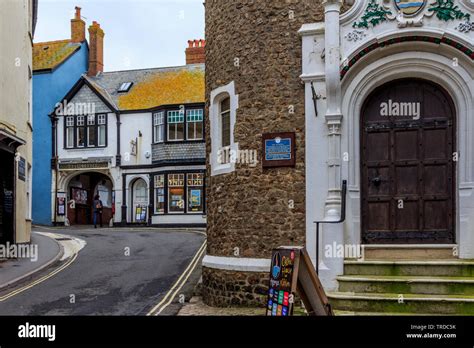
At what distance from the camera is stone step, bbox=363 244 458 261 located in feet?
29.8

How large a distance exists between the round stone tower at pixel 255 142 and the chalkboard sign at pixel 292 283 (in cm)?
306

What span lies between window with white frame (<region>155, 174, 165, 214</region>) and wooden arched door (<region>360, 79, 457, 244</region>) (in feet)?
62.7

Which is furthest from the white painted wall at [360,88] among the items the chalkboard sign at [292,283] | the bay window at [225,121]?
the chalkboard sign at [292,283]

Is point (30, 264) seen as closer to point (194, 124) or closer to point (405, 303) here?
point (405, 303)

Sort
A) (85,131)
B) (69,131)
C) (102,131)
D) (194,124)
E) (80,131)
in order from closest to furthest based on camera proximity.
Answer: (194,124) → (102,131) → (85,131) → (80,131) → (69,131)

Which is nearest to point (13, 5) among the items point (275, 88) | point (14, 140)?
point (14, 140)

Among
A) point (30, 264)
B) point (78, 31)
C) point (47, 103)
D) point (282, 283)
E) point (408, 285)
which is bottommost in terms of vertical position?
point (30, 264)

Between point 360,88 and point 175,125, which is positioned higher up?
point 175,125

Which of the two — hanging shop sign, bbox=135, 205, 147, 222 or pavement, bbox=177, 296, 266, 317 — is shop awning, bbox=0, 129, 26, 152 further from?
hanging shop sign, bbox=135, 205, 147, 222

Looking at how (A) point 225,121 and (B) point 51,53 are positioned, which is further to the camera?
(B) point 51,53

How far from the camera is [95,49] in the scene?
100ft

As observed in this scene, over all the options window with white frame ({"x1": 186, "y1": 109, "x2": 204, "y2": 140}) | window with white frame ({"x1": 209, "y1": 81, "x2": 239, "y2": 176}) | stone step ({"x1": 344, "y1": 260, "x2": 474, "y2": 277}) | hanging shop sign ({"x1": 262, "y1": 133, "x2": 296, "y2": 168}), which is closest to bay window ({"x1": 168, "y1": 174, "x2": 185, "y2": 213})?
window with white frame ({"x1": 186, "y1": 109, "x2": 204, "y2": 140})

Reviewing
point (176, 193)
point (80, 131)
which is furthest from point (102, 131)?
point (176, 193)

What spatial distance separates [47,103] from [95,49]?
369 centimetres
